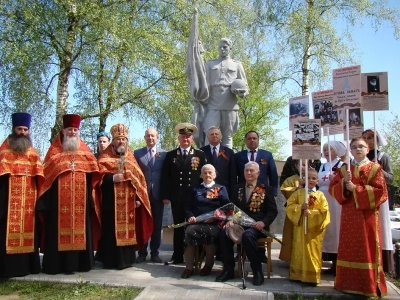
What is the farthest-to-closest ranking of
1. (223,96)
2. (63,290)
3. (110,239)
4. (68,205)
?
(223,96), (110,239), (68,205), (63,290)

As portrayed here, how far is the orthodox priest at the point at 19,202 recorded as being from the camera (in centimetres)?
610

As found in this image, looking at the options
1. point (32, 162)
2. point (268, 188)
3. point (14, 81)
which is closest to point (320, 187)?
point (268, 188)

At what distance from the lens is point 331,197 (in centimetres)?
665

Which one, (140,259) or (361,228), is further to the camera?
(140,259)

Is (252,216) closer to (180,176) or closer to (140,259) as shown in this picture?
(180,176)

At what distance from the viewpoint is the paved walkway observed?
5.30m

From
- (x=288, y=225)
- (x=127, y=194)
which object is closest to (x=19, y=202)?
(x=127, y=194)

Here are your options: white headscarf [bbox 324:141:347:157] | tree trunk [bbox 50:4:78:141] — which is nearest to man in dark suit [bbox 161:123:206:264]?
white headscarf [bbox 324:141:347:157]

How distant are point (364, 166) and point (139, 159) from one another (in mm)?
3545

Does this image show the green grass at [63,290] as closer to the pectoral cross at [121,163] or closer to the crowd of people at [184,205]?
the crowd of people at [184,205]

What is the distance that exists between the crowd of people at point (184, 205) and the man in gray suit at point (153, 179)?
2cm

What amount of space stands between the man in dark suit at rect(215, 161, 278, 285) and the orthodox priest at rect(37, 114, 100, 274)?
193 cm

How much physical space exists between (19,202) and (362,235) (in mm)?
4357

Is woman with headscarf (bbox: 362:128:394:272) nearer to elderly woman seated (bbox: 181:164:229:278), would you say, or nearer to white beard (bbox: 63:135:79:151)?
elderly woman seated (bbox: 181:164:229:278)
